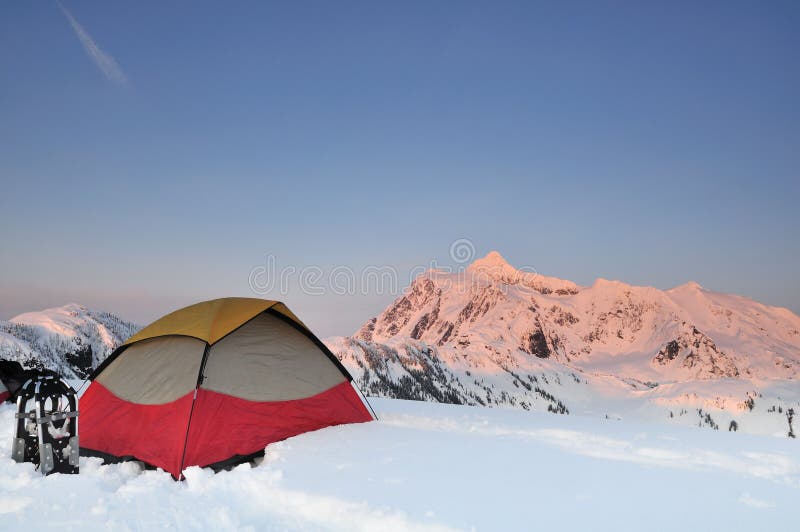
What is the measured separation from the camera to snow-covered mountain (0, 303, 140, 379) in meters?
38.6

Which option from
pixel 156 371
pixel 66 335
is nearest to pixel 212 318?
pixel 156 371

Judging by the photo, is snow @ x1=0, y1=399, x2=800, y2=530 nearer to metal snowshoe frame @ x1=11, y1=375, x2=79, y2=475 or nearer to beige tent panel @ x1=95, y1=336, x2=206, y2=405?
metal snowshoe frame @ x1=11, y1=375, x2=79, y2=475

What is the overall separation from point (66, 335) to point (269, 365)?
5020 cm

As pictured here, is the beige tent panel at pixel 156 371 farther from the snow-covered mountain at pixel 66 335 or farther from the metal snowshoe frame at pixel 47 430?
the snow-covered mountain at pixel 66 335

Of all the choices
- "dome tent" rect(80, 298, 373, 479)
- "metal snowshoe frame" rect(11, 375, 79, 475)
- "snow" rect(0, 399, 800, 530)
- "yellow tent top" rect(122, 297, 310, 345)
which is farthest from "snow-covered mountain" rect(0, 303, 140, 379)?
"snow" rect(0, 399, 800, 530)

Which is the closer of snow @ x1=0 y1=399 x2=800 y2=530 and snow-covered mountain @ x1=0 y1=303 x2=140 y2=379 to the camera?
snow @ x1=0 y1=399 x2=800 y2=530

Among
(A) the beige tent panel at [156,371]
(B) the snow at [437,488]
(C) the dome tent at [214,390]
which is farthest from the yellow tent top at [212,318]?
(B) the snow at [437,488]

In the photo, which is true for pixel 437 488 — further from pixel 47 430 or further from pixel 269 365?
pixel 47 430

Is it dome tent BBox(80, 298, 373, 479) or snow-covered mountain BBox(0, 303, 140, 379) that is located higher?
dome tent BBox(80, 298, 373, 479)

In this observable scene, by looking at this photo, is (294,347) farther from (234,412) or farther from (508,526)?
(508,526)

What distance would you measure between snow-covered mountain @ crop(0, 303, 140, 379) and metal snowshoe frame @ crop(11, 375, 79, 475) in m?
31.7

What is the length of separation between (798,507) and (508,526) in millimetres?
3138

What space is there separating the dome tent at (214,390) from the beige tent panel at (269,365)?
0.02 meters

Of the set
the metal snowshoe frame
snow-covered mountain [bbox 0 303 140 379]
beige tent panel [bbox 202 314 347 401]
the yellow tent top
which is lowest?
snow-covered mountain [bbox 0 303 140 379]
